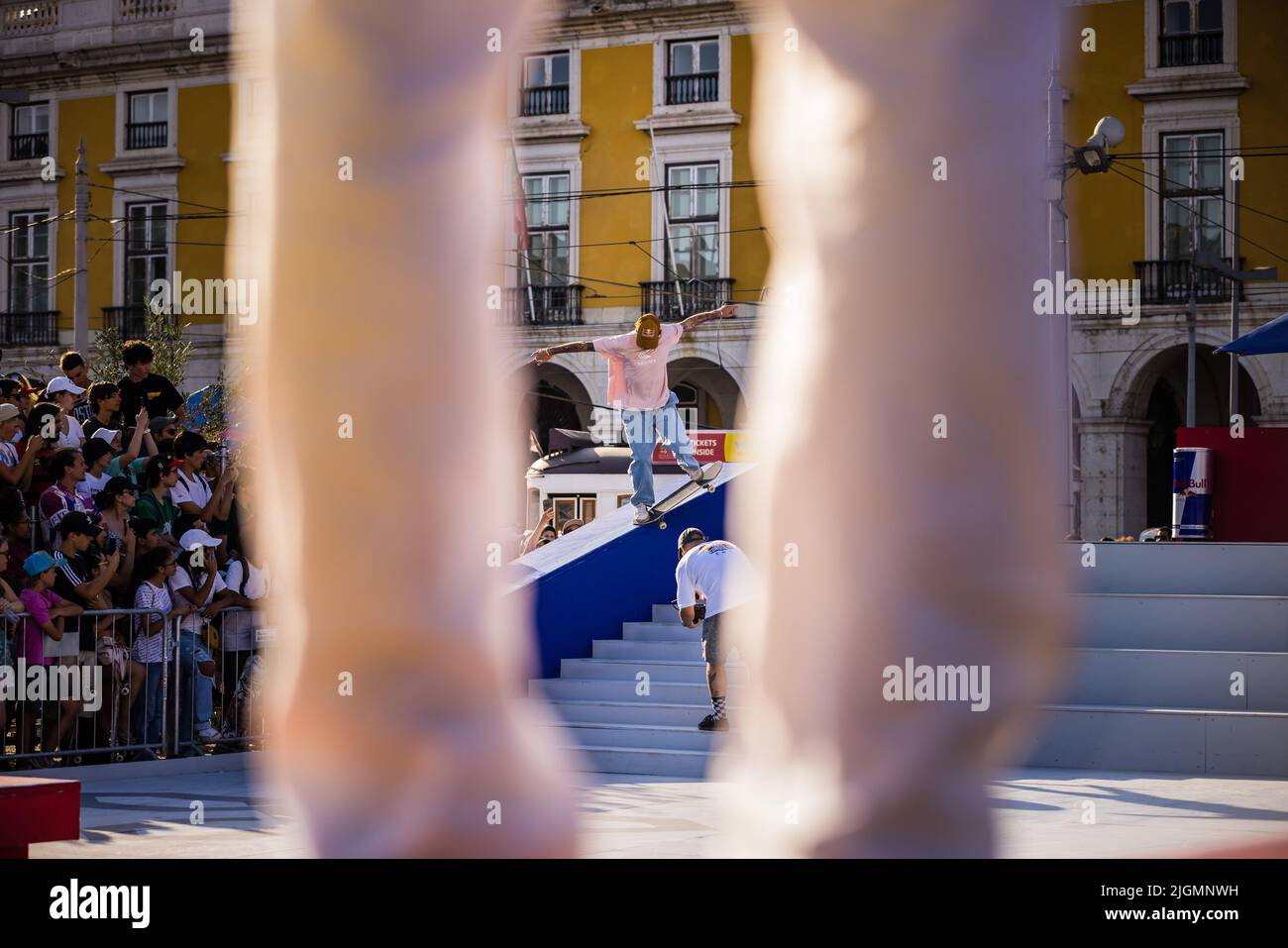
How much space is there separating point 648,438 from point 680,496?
123 cm

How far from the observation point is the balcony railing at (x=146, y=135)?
126 ft

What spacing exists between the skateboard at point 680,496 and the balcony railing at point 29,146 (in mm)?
29589

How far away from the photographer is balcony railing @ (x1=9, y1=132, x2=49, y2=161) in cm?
3925

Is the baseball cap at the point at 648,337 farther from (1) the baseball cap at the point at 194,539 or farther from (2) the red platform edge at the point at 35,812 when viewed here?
(2) the red platform edge at the point at 35,812

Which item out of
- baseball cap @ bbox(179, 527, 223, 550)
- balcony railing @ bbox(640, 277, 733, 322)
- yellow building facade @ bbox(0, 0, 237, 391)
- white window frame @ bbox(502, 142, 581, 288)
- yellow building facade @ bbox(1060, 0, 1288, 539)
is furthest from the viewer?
yellow building facade @ bbox(0, 0, 237, 391)

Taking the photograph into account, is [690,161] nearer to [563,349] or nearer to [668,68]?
[668,68]

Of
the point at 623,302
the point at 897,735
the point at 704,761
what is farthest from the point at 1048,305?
the point at 623,302

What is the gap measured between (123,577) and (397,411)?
27.7 feet

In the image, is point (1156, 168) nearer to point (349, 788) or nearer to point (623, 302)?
point (623, 302)

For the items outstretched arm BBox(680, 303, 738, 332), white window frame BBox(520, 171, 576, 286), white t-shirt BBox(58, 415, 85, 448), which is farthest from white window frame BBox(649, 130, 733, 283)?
white t-shirt BBox(58, 415, 85, 448)

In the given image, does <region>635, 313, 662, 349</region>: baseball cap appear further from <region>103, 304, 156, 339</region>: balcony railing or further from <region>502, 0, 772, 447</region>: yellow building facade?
<region>103, 304, 156, 339</region>: balcony railing

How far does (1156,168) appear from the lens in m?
31.7

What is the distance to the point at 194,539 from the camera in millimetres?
10430

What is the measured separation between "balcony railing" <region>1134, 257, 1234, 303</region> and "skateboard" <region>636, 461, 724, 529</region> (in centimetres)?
1938
